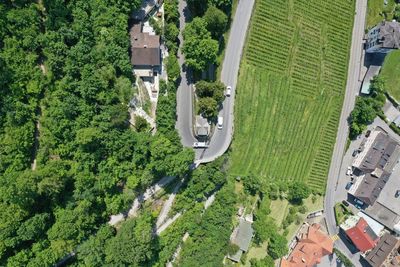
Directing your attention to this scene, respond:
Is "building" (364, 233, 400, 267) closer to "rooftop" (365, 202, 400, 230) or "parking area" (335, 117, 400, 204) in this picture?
"rooftop" (365, 202, 400, 230)

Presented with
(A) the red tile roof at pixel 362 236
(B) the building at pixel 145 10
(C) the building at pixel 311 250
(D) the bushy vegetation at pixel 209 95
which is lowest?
(C) the building at pixel 311 250

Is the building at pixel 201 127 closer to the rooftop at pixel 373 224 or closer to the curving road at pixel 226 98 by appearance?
the curving road at pixel 226 98

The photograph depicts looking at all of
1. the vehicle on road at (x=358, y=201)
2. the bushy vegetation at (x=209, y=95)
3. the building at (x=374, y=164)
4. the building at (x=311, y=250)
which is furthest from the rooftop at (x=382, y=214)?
the bushy vegetation at (x=209, y=95)

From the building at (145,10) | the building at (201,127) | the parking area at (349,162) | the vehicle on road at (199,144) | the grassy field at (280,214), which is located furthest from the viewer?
the parking area at (349,162)

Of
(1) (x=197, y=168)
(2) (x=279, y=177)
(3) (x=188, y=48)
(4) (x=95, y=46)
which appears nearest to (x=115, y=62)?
(4) (x=95, y=46)

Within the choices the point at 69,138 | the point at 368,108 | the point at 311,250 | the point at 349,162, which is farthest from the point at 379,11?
the point at 69,138

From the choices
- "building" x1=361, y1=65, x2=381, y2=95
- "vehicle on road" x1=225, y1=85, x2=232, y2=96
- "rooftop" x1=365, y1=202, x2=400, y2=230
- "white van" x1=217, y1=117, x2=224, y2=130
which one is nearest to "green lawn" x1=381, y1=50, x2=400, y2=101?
"building" x1=361, y1=65, x2=381, y2=95
